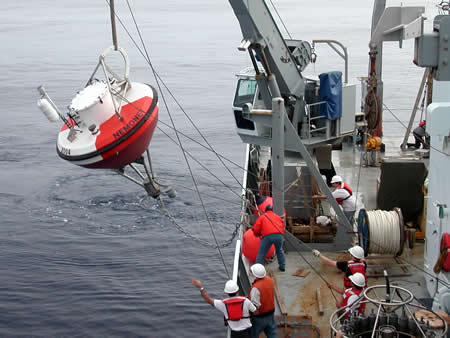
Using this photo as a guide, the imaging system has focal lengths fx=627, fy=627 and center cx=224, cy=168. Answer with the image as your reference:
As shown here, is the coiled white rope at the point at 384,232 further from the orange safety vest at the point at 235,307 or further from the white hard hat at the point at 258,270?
the orange safety vest at the point at 235,307

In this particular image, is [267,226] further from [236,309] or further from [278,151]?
[236,309]

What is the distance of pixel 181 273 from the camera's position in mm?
17016

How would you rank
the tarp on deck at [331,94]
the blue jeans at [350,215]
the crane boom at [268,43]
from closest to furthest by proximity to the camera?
the crane boom at [268,43] < the blue jeans at [350,215] < the tarp on deck at [331,94]

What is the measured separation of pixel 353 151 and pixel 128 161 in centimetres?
977

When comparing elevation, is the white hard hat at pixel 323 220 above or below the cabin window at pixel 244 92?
below

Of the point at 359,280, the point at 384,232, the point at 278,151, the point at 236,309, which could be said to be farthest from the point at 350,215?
the point at 236,309

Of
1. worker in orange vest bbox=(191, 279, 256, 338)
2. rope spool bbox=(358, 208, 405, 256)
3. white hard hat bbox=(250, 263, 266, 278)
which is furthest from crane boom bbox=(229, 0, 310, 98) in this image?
worker in orange vest bbox=(191, 279, 256, 338)

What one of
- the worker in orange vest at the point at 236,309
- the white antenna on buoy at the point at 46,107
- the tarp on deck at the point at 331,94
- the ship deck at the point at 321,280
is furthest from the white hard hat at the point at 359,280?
the tarp on deck at the point at 331,94

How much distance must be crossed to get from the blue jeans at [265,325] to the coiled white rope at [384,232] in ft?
8.19

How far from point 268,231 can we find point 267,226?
79mm

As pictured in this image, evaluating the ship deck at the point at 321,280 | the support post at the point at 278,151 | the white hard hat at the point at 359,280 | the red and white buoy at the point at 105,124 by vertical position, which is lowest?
the ship deck at the point at 321,280

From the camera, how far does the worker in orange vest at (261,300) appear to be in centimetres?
801

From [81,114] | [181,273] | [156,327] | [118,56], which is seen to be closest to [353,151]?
[181,273]

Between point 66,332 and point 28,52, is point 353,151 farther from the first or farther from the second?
point 28,52
